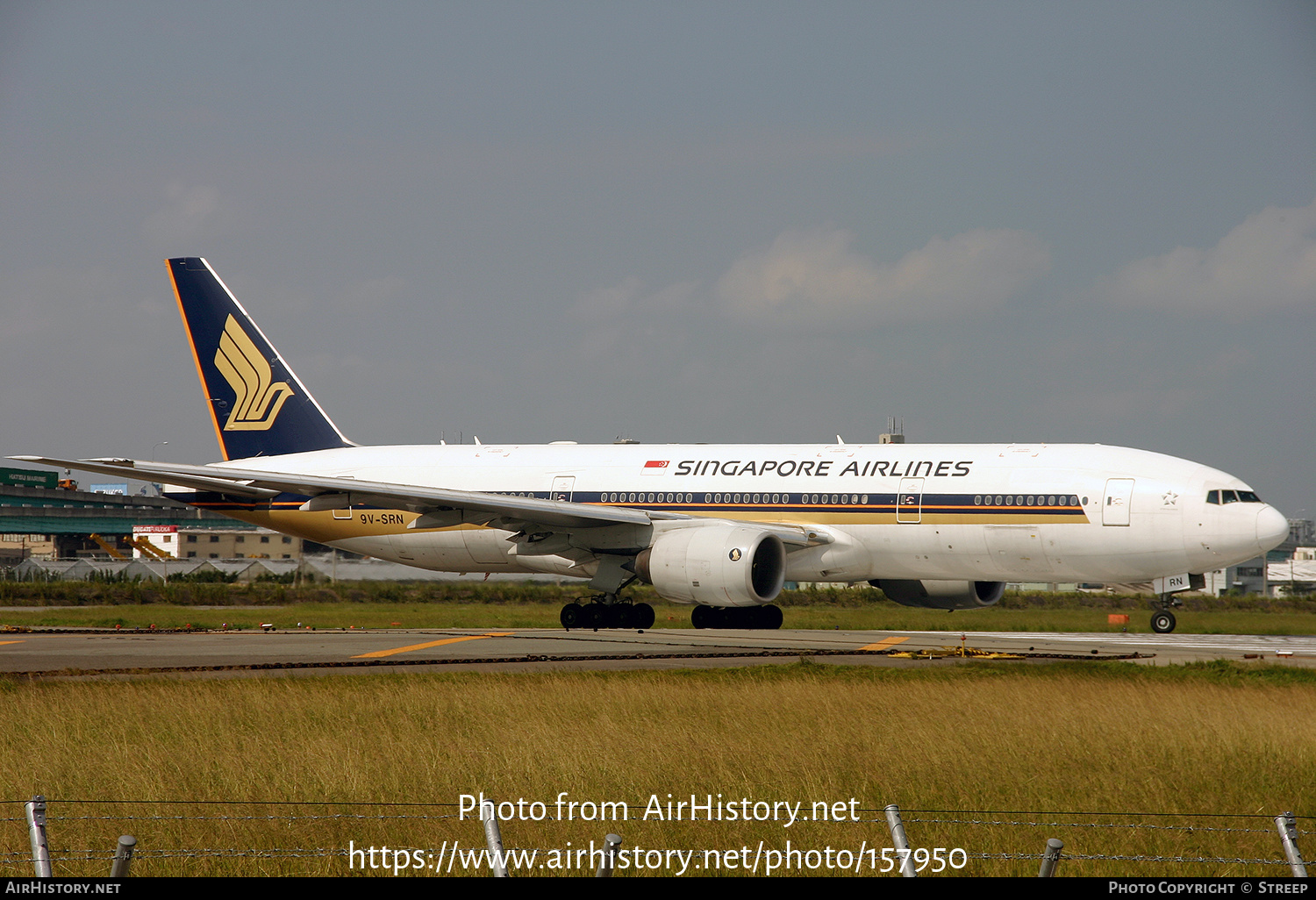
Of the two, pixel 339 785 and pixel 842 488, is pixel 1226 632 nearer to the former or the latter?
pixel 842 488

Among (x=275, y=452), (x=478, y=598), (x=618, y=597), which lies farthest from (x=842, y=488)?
(x=478, y=598)

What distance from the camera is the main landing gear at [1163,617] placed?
2809 cm

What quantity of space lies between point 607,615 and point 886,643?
6601 millimetres

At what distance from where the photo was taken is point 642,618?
29125mm

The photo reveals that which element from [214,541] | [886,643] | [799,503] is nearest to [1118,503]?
[886,643]

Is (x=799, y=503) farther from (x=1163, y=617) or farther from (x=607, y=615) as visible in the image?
(x=1163, y=617)

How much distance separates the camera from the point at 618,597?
29.5 metres

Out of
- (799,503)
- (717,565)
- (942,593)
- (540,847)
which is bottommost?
(540,847)

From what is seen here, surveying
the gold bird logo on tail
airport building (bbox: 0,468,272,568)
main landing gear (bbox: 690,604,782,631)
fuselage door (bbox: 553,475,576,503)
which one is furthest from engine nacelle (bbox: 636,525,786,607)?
airport building (bbox: 0,468,272,568)

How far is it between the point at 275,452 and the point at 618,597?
11188mm

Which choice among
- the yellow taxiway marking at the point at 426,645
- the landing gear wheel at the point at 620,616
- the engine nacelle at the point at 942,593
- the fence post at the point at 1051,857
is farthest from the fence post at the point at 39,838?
the engine nacelle at the point at 942,593

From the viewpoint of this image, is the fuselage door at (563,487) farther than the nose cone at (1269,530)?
Yes

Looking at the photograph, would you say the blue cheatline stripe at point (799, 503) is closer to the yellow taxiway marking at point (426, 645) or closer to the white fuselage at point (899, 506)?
the white fuselage at point (899, 506)

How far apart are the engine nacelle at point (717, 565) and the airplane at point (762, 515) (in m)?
0.04
